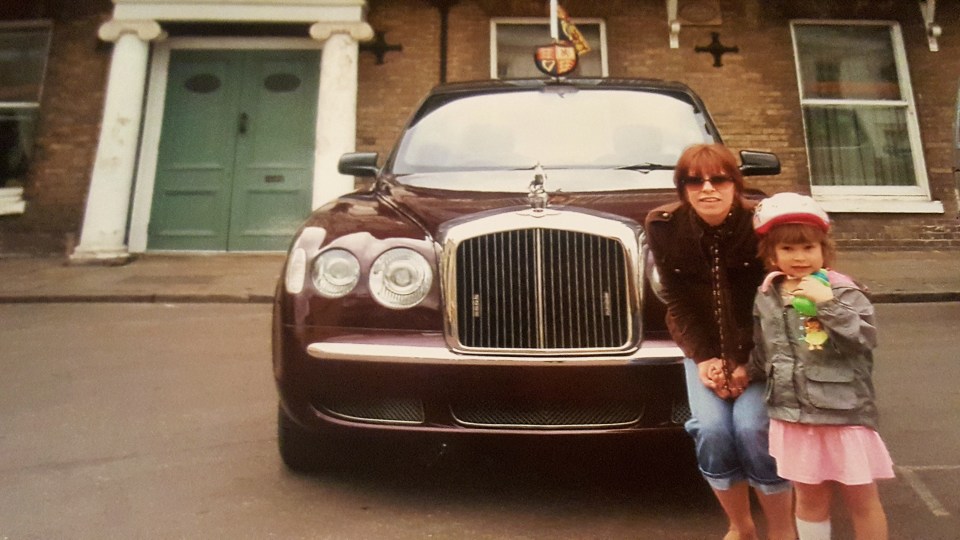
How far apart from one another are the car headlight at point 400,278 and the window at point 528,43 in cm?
762

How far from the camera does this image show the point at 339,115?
8344 millimetres

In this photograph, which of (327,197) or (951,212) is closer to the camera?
(327,197)

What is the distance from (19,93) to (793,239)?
10890 mm

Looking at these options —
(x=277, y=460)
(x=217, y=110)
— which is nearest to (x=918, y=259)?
(x=277, y=460)

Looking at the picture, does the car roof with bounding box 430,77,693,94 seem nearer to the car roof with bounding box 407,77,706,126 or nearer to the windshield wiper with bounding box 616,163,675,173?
the car roof with bounding box 407,77,706,126

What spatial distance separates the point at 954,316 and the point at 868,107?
500 cm

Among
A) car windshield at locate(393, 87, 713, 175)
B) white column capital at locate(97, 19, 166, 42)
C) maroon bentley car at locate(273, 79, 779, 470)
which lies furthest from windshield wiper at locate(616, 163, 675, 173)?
white column capital at locate(97, 19, 166, 42)

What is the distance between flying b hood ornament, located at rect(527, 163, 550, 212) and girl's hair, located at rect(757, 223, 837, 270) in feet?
2.49

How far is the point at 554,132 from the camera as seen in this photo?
10.9ft

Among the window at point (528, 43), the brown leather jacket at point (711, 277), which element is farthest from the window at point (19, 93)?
the brown leather jacket at point (711, 277)

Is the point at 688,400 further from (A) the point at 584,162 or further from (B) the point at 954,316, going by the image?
(B) the point at 954,316

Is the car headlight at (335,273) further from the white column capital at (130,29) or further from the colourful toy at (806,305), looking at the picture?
the white column capital at (130,29)

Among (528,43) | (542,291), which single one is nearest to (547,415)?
(542,291)

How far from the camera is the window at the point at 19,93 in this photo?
9133 mm
